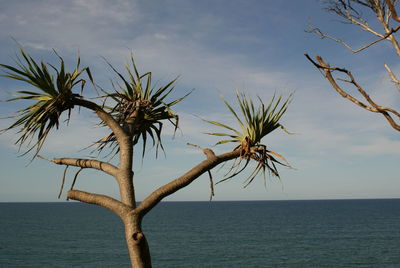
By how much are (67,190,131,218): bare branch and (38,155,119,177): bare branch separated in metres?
0.25

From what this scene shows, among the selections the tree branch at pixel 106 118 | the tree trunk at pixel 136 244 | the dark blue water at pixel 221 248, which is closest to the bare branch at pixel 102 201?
the tree trunk at pixel 136 244

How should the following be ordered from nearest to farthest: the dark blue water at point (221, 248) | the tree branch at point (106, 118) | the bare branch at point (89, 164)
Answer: the bare branch at point (89, 164), the tree branch at point (106, 118), the dark blue water at point (221, 248)

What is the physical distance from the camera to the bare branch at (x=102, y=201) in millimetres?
3326

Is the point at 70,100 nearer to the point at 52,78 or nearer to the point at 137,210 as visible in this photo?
the point at 52,78

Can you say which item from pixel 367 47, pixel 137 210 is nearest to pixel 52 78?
pixel 137 210

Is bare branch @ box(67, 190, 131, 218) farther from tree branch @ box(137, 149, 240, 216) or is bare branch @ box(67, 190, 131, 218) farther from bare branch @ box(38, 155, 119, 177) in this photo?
bare branch @ box(38, 155, 119, 177)

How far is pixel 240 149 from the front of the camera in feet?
12.7

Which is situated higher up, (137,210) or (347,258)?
(137,210)

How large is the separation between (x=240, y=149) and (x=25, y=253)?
7651 centimetres

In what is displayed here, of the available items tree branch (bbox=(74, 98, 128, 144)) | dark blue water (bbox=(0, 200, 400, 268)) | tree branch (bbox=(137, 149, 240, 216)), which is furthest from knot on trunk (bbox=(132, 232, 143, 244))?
dark blue water (bbox=(0, 200, 400, 268))

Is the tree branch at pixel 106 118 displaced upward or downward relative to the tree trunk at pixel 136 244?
upward

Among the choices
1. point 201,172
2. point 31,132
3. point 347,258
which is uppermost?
point 31,132

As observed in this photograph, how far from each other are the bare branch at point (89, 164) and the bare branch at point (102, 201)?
0.25m

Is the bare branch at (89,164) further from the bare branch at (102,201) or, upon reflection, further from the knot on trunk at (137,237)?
the knot on trunk at (137,237)
